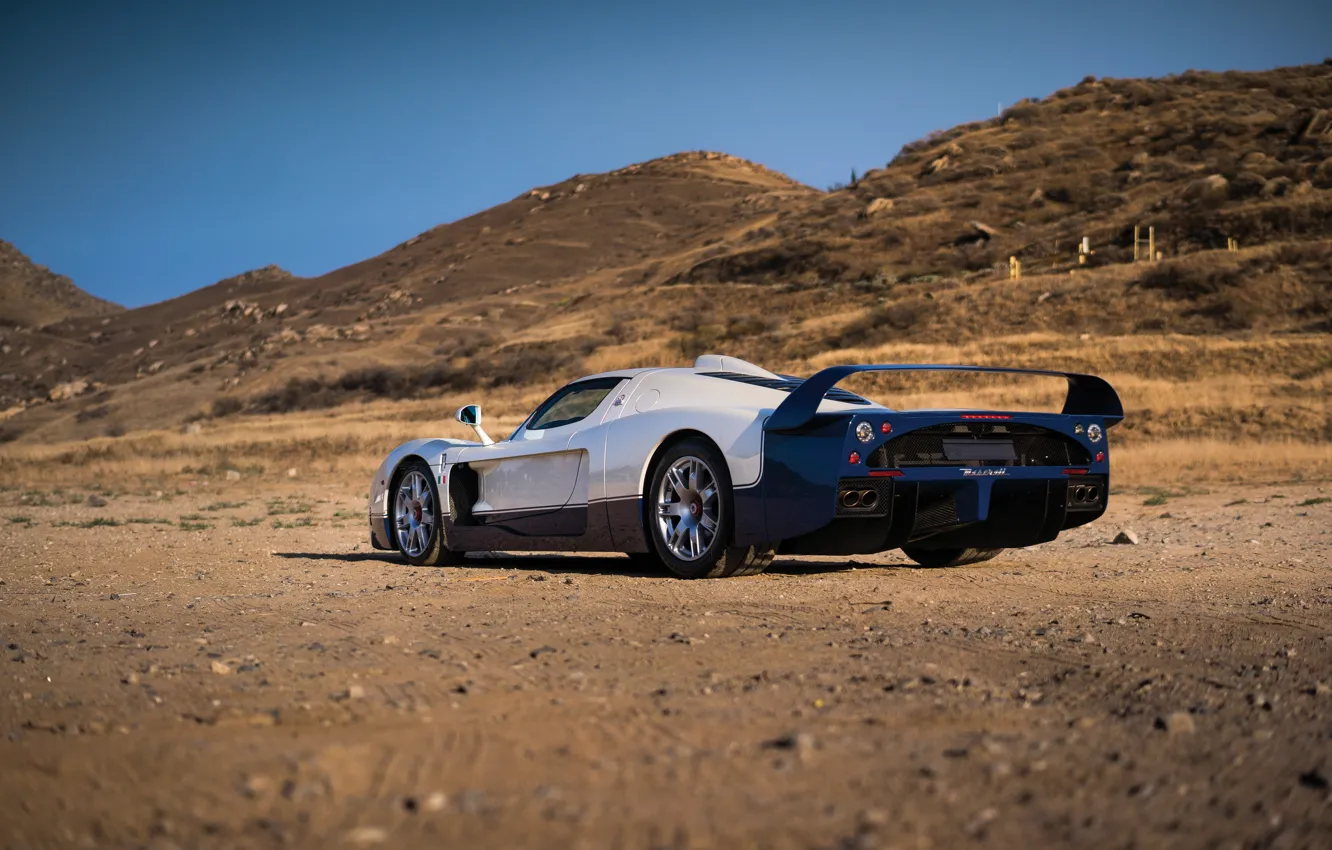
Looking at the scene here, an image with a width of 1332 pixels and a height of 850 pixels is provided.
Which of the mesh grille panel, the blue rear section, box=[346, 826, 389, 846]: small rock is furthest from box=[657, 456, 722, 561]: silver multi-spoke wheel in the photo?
box=[346, 826, 389, 846]: small rock

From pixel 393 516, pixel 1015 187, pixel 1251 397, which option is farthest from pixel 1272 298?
pixel 393 516

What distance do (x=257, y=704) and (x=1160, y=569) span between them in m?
6.03

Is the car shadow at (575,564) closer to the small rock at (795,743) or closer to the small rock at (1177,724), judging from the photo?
the small rock at (1177,724)

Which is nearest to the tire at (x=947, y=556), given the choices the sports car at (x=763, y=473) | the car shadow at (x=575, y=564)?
the sports car at (x=763, y=473)

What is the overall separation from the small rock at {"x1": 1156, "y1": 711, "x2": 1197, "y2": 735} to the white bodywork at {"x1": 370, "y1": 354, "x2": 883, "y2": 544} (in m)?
3.68

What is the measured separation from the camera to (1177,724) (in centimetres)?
359

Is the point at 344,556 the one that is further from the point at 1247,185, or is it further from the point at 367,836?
the point at 1247,185

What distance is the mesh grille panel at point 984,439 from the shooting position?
7203 millimetres

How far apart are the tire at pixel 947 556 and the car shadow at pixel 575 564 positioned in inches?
5.3

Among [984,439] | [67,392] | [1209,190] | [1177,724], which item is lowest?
[1177,724]

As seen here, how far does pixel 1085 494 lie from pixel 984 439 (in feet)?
3.01

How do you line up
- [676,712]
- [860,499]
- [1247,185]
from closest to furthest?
[676,712] < [860,499] < [1247,185]

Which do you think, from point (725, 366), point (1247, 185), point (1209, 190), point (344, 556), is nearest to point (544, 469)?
point (725, 366)

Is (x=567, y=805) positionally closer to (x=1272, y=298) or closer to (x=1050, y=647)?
(x=1050, y=647)
